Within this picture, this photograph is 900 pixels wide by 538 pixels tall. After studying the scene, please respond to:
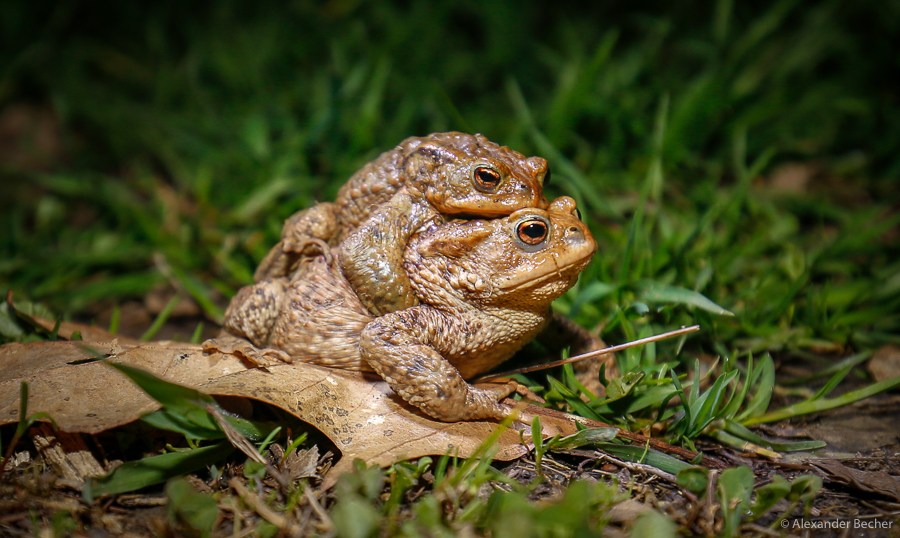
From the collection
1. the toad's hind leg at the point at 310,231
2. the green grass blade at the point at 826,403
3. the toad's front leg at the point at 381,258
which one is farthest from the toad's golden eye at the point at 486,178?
the green grass blade at the point at 826,403

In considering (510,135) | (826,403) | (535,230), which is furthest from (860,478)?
(510,135)

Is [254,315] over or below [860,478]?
over

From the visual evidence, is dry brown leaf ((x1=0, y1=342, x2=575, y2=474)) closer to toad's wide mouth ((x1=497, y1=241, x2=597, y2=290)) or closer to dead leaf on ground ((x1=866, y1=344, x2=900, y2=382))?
toad's wide mouth ((x1=497, y1=241, x2=597, y2=290))

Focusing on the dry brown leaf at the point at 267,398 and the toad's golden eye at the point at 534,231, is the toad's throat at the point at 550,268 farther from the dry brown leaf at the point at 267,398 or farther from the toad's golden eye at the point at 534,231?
the dry brown leaf at the point at 267,398

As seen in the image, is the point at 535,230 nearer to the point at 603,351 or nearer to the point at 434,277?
the point at 434,277

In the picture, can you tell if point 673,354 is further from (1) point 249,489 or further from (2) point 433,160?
(1) point 249,489

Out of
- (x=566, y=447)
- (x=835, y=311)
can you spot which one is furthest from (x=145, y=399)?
(x=835, y=311)

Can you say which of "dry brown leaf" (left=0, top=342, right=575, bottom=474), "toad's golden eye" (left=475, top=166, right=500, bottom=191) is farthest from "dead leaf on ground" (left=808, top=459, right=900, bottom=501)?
"toad's golden eye" (left=475, top=166, right=500, bottom=191)
